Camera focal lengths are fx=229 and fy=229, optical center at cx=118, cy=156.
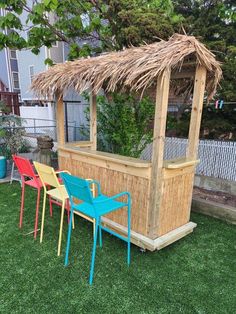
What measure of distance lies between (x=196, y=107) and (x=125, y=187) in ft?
4.39

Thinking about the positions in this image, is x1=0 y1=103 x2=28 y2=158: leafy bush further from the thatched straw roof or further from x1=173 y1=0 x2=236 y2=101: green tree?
x1=173 y1=0 x2=236 y2=101: green tree

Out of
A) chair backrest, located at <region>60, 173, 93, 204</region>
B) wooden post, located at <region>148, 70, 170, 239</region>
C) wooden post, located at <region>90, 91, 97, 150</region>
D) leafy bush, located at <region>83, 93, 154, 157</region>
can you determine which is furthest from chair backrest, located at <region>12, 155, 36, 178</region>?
leafy bush, located at <region>83, 93, 154, 157</region>

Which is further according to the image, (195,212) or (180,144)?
(180,144)

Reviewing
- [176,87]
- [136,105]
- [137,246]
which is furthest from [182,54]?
[136,105]

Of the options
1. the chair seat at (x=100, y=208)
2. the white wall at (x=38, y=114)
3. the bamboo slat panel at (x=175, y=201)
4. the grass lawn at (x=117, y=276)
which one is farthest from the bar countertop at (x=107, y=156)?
the white wall at (x=38, y=114)

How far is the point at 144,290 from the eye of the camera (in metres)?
2.26

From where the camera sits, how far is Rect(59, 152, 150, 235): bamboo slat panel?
2773 millimetres

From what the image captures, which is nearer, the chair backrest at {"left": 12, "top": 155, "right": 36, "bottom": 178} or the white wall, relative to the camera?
the chair backrest at {"left": 12, "top": 155, "right": 36, "bottom": 178}

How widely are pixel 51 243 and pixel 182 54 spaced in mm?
2753

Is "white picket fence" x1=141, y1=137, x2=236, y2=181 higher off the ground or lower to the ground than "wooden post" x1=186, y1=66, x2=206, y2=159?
lower

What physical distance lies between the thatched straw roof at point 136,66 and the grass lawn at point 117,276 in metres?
1.98

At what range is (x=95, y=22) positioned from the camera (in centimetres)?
536

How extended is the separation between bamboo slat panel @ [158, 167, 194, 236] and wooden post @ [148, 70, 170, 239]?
110mm

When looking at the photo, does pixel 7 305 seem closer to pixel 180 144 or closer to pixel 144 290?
pixel 144 290
